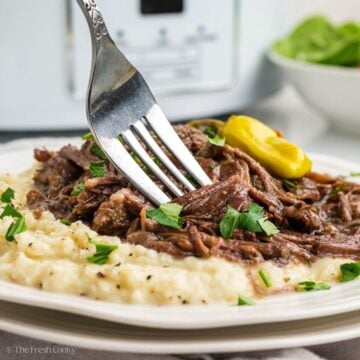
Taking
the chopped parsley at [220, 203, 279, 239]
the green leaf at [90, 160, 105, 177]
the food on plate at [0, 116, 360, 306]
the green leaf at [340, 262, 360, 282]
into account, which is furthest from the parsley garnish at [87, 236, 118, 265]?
the green leaf at [340, 262, 360, 282]

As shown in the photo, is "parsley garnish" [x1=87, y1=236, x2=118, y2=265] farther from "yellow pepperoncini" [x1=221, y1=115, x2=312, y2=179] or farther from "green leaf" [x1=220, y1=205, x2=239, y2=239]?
"yellow pepperoncini" [x1=221, y1=115, x2=312, y2=179]

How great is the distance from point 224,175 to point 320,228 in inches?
17.2

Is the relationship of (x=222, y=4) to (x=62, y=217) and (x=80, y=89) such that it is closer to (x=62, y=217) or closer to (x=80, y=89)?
(x=80, y=89)

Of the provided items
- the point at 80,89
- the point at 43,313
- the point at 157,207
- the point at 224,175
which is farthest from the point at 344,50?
the point at 43,313

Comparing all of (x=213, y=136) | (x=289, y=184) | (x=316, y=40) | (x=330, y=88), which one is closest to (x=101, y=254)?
(x=289, y=184)

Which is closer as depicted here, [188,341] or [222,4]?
[188,341]

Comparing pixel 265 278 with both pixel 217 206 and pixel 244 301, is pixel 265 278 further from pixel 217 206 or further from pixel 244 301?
pixel 217 206

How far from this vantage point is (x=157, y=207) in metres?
3.15

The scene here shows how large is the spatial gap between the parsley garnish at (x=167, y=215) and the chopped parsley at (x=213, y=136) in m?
0.55

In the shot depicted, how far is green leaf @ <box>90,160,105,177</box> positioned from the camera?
3.37 m

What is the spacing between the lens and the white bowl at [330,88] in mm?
5391

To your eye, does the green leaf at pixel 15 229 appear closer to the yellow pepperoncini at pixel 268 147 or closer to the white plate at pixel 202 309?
the white plate at pixel 202 309

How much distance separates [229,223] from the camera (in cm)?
300

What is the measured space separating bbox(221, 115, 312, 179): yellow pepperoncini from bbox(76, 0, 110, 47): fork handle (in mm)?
670
